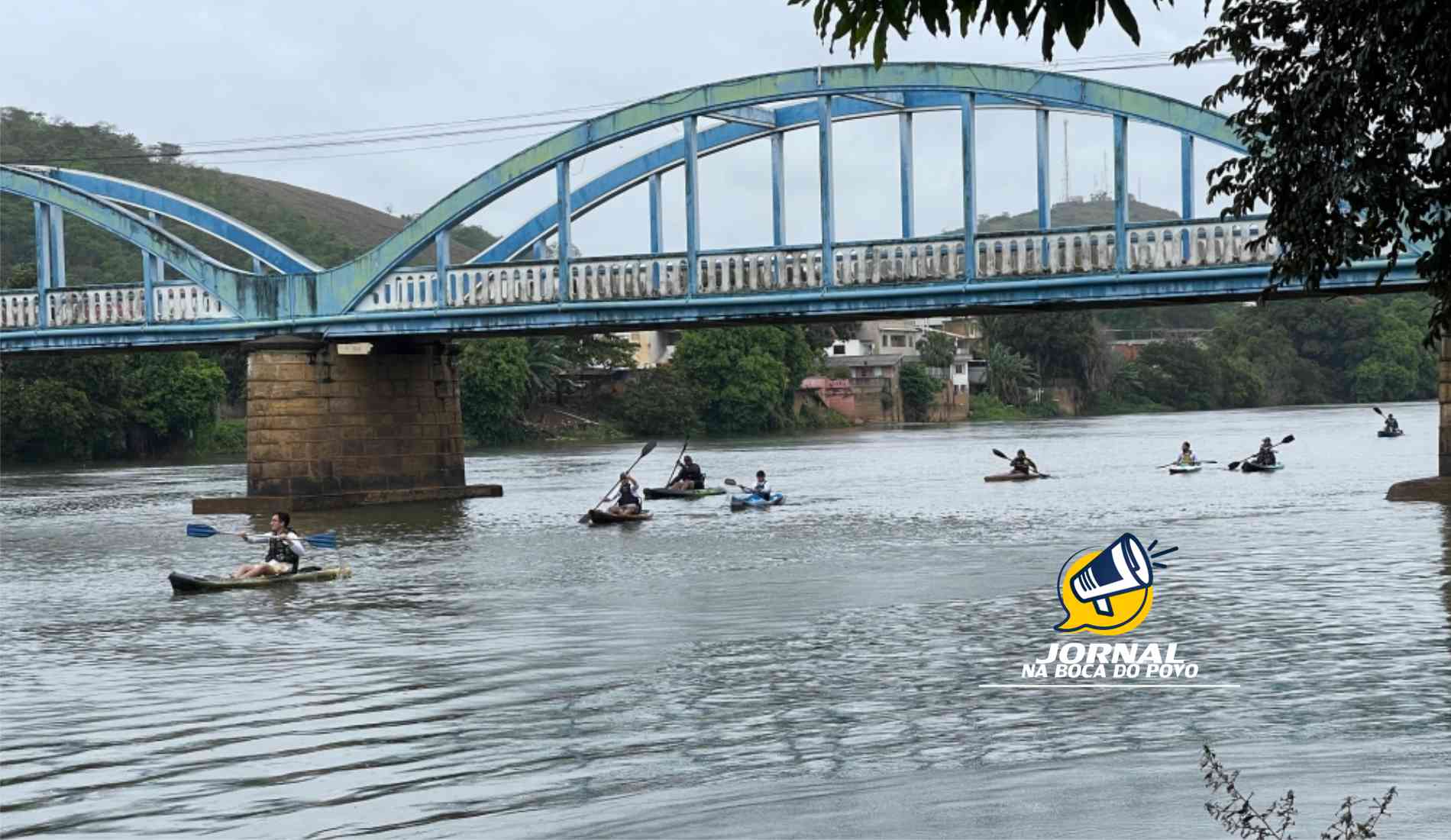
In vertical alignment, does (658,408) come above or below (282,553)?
above

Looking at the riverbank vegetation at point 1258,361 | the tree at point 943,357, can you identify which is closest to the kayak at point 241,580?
the tree at point 943,357

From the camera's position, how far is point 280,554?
87.4 feet

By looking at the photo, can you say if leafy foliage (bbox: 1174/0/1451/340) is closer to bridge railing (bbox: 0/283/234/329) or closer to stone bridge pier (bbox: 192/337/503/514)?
stone bridge pier (bbox: 192/337/503/514)

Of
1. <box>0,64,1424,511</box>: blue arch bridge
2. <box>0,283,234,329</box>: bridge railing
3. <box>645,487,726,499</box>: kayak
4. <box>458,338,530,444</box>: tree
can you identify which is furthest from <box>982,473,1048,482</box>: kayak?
<box>458,338,530,444</box>: tree

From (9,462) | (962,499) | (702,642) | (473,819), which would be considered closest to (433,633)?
(702,642)

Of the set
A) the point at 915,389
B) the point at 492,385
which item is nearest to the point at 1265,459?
the point at 492,385

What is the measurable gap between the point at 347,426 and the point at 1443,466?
2346 cm

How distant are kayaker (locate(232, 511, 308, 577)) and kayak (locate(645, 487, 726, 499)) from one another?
66.4 feet

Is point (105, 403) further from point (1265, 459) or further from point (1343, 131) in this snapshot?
point (1343, 131)

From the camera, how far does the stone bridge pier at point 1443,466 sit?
119 feet

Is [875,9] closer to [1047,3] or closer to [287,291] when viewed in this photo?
[1047,3]

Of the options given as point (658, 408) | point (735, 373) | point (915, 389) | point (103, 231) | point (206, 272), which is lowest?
point (658, 408)

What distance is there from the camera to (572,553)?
3191cm

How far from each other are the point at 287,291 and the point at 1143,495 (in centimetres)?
2030
